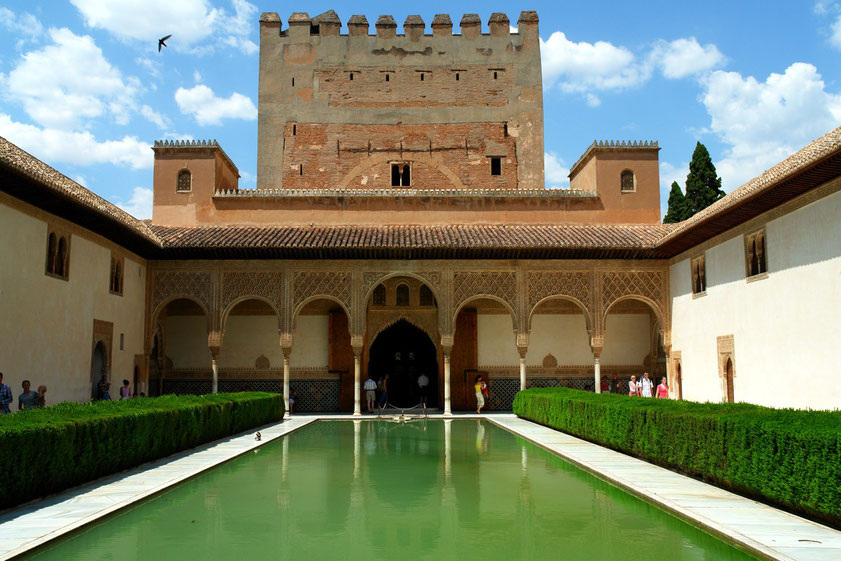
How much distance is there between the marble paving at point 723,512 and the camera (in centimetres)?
507

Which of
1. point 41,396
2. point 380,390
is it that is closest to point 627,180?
point 380,390

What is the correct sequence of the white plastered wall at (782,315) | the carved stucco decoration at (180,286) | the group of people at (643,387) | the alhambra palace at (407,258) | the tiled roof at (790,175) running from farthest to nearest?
the carved stucco decoration at (180,286)
the group of people at (643,387)
the alhambra palace at (407,258)
the white plastered wall at (782,315)
the tiled roof at (790,175)

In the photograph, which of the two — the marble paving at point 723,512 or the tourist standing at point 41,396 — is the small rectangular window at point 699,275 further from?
the tourist standing at point 41,396

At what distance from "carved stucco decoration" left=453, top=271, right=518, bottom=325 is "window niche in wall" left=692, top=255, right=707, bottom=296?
423 cm

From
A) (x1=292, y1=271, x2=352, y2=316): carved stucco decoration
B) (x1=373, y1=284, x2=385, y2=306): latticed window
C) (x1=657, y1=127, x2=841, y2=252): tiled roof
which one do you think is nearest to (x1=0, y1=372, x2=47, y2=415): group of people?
(x1=292, y1=271, x2=352, y2=316): carved stucco decoration

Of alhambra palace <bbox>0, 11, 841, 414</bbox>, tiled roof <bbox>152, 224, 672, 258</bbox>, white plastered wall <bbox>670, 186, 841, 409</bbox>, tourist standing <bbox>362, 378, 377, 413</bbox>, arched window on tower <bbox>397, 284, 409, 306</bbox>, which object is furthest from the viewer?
arched window on tower <bbox>397, 284, 409, 306</bbox>

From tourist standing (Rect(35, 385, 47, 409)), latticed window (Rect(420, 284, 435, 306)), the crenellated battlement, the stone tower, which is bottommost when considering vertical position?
tourist standing (Rect(35, 385, 47, 409))

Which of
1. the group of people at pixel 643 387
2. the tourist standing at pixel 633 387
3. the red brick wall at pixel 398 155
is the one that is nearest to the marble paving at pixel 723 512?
the group of people at pixel 643 387

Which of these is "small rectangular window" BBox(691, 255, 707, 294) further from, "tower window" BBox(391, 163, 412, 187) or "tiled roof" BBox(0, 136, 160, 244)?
"tiled roof" BBox(0, 136, 160, 244)

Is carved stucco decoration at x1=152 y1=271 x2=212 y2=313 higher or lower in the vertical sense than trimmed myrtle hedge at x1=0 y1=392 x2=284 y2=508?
higher

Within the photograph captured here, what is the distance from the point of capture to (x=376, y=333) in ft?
68.4

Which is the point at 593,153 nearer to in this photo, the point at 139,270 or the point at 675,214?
the point at 675,214

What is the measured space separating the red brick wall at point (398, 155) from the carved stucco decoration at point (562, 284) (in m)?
7.51

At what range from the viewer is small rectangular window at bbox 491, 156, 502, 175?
26.3 meters
